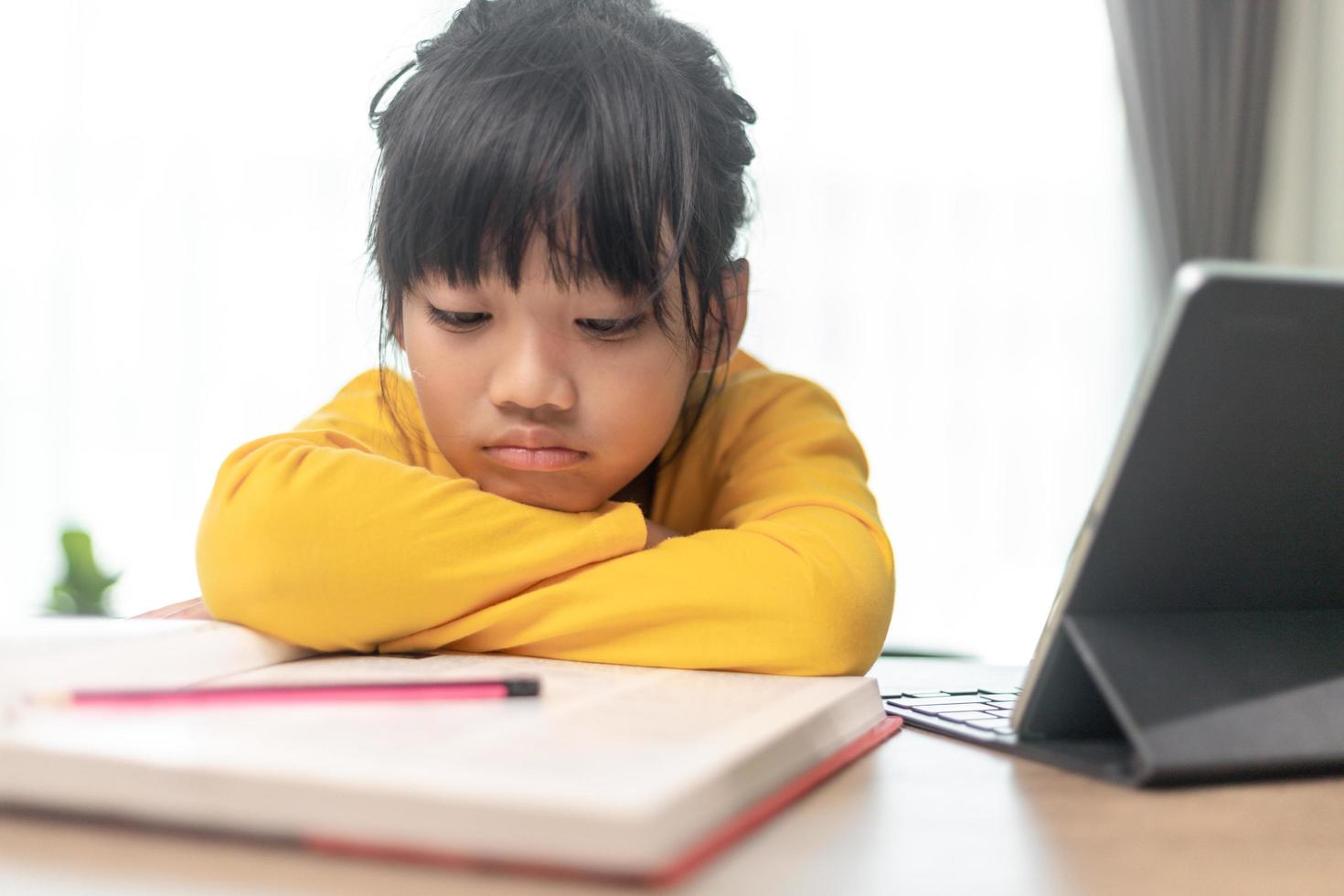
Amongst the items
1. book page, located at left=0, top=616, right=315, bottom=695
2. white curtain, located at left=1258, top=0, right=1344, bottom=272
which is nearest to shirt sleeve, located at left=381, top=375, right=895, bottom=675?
book page, located at left=0, top=616, right=315, bottom=695

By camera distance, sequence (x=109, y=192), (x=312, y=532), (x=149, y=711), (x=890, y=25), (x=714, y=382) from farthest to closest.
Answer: (x=109, y=192), (x=890, y=25), (x=714, y=382), (x=312, y=532), (x=149, y=711)

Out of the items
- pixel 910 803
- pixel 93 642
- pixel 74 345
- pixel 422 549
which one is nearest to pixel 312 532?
pixel 422 549

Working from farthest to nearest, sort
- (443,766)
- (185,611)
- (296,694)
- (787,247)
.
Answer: (787,247) → (185,611) → (296,694) → (443,766)

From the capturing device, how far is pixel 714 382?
1.02m

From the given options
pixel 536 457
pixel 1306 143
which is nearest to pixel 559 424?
pixel 536 457

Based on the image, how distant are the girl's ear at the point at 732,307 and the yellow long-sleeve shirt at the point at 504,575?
213mm

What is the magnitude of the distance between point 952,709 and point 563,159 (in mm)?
411

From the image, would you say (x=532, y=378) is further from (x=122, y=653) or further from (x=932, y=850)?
(x=932, y=850)

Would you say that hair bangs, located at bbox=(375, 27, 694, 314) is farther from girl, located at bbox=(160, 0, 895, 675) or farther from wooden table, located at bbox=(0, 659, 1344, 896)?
wooden table, located at bbox=(0, 659, 1344, 896)

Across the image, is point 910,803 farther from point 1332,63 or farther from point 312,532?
point 1332,63

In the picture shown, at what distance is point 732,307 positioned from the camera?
947mm

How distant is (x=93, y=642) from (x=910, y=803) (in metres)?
0.34

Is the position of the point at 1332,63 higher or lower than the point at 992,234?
higher

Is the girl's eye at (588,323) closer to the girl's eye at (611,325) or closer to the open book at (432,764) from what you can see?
the girl's eye at (611,325)
